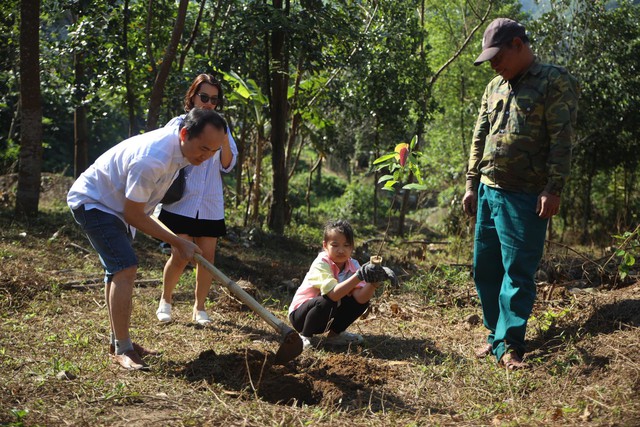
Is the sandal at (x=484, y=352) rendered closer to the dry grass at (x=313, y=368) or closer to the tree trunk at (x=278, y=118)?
the dry grass at (x=313, y=368)

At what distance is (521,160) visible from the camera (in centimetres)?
423

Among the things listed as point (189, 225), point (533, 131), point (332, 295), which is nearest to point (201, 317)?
point (189, 225)

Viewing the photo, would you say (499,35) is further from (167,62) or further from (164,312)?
(167,62)

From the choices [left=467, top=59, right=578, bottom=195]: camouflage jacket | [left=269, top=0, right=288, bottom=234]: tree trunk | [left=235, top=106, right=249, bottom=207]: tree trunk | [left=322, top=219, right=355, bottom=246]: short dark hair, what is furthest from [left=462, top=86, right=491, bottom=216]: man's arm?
[left=235, top=106, right=249, bottom=207]: tree trunk

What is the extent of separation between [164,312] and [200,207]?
34.0 inches

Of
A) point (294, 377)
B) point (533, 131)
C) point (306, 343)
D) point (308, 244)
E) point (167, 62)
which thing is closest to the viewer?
point (294, 377)

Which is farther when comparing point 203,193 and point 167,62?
point 167,62

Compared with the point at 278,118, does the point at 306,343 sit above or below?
below

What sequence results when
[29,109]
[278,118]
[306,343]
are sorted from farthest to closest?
[278,118], [29,109], [306,343]

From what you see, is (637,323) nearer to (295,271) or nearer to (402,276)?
(402,276)

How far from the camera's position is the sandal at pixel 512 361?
4.11 m

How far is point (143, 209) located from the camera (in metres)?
3.91

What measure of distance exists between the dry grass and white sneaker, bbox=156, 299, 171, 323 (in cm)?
6

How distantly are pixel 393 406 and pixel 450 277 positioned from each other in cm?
316
